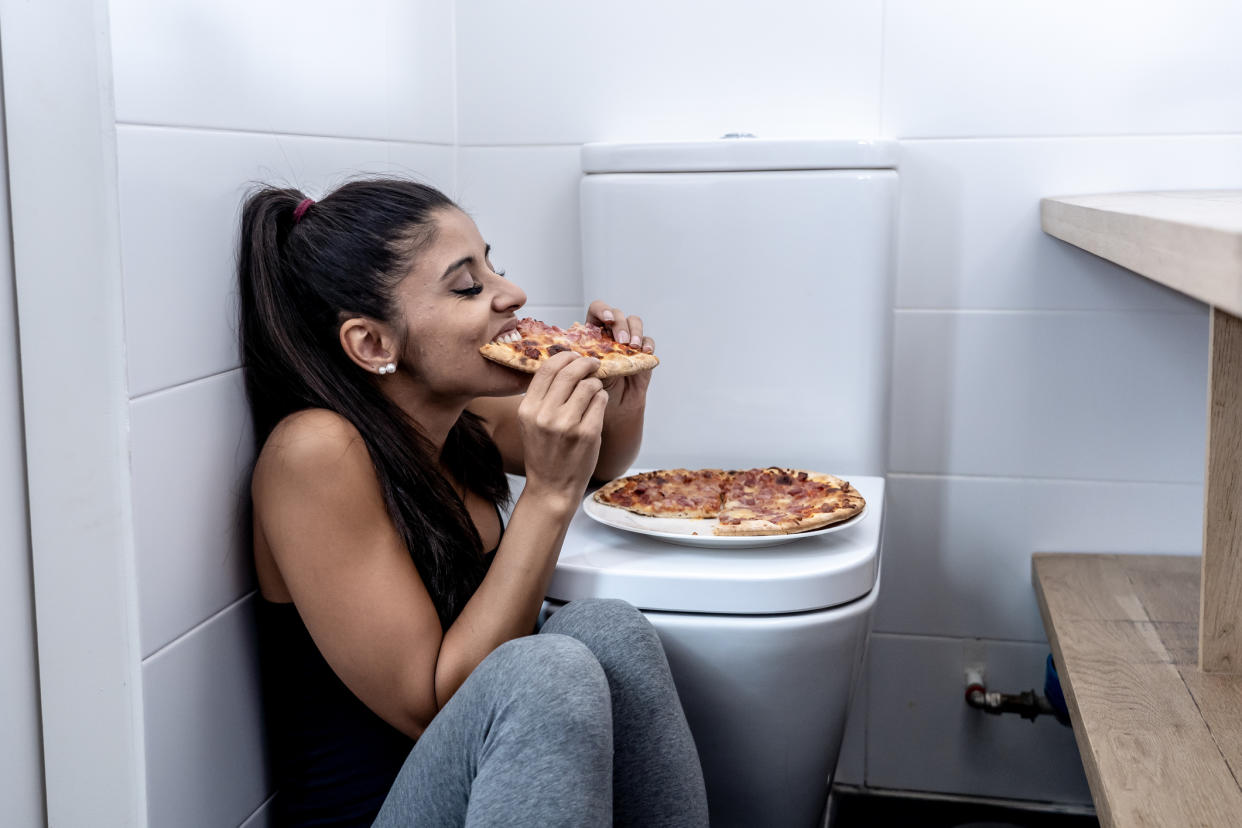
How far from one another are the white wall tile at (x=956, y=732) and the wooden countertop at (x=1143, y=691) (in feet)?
0.58

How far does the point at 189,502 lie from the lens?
3.61 ft

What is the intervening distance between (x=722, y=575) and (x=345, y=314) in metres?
0.46

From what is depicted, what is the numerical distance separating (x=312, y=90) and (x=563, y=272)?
22.0 inches

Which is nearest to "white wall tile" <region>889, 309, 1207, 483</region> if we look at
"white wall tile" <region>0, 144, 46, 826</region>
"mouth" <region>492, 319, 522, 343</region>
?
"mouth" <region>492, 319, 522, 343</region>

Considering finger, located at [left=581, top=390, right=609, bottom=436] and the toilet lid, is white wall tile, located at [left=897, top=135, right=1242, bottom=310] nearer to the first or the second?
the toilet lid

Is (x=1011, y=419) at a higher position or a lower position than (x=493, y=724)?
higher

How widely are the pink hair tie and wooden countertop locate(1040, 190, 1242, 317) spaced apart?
2.59 ft

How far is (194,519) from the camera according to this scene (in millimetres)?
1111

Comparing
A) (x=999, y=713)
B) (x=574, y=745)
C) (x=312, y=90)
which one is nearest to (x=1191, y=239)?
(x=574, y=745)

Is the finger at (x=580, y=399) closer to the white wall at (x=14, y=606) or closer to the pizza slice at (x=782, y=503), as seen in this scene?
the pizza slice at (x=782, y=503)

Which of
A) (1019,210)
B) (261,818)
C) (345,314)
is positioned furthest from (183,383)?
(1019,210)

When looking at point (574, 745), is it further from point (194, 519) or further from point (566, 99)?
point (566, 99)

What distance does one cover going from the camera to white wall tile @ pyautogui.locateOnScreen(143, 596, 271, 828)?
1.07 m

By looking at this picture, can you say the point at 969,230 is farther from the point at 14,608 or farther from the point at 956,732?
the point at 14,608
